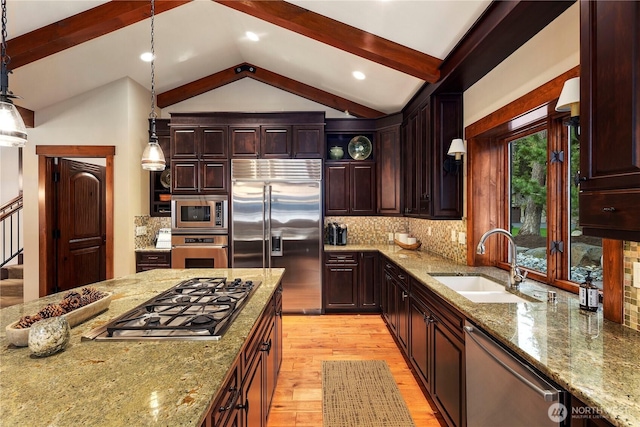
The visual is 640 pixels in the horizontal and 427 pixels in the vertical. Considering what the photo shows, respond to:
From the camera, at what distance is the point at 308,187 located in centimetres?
436

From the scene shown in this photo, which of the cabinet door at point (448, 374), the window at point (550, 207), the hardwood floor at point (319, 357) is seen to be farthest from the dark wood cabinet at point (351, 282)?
the cabinet door at point (448, 374)

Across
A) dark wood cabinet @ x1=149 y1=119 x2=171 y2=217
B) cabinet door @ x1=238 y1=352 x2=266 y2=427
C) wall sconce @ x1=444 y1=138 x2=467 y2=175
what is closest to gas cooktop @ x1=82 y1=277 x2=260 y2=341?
cabinet door @ x1=238 y1=352 x2=266 y2=427

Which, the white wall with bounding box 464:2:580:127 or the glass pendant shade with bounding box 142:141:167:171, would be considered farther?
the glass pendant shade with bounding box 142:141:167:171

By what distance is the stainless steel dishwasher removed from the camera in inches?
42.3

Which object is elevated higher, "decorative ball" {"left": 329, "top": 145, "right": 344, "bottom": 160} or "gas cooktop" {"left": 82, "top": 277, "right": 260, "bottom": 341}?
"decorative ball" {"left": 329, "top": 145, "right": 344, "bottom": 160}

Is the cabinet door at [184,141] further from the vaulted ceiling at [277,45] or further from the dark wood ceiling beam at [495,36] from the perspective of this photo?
the dark wood ceiling beam at [495,36]

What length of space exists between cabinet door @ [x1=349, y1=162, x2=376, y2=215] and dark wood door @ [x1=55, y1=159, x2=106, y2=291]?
4023 mm

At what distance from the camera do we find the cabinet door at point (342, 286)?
4.38 meters

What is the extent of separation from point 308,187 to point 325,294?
1508 millimetres

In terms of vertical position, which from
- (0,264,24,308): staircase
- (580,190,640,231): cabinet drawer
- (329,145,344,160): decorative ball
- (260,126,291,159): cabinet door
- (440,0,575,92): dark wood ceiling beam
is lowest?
(0,264,24,308): staircase

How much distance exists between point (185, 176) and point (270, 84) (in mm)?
1992

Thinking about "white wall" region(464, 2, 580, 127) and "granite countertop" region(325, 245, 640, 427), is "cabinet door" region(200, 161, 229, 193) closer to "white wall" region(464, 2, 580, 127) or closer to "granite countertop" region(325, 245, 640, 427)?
"white wall" region(464, 2, 580, 127)

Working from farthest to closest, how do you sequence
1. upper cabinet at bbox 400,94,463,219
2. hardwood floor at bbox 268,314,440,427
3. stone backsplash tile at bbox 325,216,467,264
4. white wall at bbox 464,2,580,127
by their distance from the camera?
1. stone backsplash tile at bbox 325,216,467,264
2. upper cabinet at bbox 400,94,463,219
3. hardwood floor at bbox 268,314,440,427
4. white wall at bbox 464,2,580,127

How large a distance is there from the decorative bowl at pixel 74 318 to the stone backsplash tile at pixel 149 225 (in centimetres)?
305
